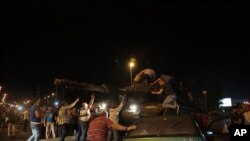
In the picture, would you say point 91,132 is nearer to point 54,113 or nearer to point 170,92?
point 170,92

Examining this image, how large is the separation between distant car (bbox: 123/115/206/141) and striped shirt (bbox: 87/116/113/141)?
47 centimetres

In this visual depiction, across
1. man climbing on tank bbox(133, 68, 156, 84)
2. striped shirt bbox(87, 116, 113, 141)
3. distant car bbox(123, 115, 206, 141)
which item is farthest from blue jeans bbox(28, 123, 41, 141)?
striped shirt bbox(87, 116, 113, 141)

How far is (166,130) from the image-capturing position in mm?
9695

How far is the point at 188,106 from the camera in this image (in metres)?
14.8

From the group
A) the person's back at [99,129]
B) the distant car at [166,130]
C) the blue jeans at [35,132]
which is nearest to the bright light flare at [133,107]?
the blue jeans at [35,132]

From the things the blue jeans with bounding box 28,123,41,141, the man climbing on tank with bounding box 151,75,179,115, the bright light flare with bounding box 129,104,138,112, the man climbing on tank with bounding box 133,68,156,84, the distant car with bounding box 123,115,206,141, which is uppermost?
the man climbing on tank with bounding box 133,68,156,84

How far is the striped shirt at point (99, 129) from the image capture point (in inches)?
368

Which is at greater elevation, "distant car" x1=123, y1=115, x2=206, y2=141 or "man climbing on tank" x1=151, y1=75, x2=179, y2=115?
"man climbing on tank" x1=151, y1=75, x2=179, y2=115

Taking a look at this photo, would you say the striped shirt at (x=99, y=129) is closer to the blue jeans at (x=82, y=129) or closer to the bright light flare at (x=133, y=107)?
the bright light flare at (x=133, y=107)

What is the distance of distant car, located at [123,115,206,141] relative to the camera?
9.01 meters

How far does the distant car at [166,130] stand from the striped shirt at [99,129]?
1.53 feet

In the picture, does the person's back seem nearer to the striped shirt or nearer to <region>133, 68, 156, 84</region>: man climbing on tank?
the striped shirt

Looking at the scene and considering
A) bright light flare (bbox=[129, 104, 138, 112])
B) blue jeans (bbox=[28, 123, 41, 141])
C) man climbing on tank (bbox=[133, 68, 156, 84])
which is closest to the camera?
man climbing on tank (bbox=[133, 68, 156, 84])

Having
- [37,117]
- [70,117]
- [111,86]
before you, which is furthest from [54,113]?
[111,86]
